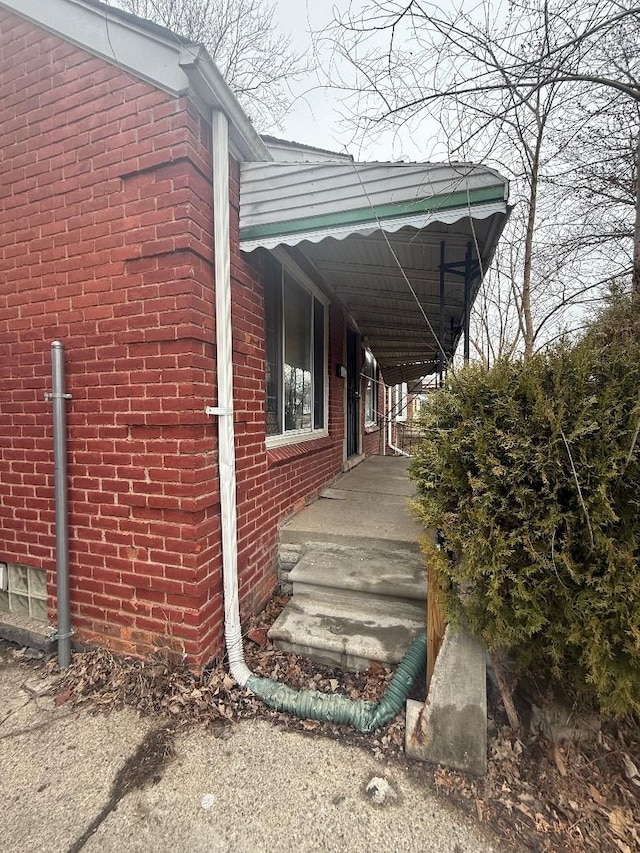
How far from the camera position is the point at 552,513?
1.62 m

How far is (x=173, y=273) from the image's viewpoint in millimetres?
2266

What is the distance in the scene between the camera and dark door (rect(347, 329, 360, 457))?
22.0 ft

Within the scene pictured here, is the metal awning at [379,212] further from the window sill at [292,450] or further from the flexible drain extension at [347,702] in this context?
the flexible drain extension at [347,702]

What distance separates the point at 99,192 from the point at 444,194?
2.11 metres

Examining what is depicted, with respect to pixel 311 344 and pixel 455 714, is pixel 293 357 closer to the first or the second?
pixel 311 344

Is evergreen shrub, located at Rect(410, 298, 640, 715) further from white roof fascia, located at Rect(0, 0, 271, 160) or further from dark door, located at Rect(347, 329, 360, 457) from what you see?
dark door, located at Rect(347, 329, 360, 457)

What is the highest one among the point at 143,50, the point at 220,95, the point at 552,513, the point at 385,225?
the point at 143,50

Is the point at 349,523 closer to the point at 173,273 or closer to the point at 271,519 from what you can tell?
the point at 271,519

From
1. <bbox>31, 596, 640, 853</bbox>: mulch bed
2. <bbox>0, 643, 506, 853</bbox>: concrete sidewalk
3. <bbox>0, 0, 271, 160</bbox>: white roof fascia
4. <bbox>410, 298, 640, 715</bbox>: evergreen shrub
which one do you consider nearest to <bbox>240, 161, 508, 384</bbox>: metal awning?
<bbox>0, 0, 271, 160</bbox>: white roof fascia

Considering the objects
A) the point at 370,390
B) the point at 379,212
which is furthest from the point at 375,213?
the point at 370,390

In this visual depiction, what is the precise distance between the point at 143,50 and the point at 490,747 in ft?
13.7

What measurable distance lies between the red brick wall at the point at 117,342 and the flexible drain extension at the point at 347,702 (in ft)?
1.66

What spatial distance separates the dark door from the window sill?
212 cm

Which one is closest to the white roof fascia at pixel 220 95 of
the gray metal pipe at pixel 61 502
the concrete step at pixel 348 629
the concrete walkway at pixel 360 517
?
the gray metal pipe at pixel 61 502
